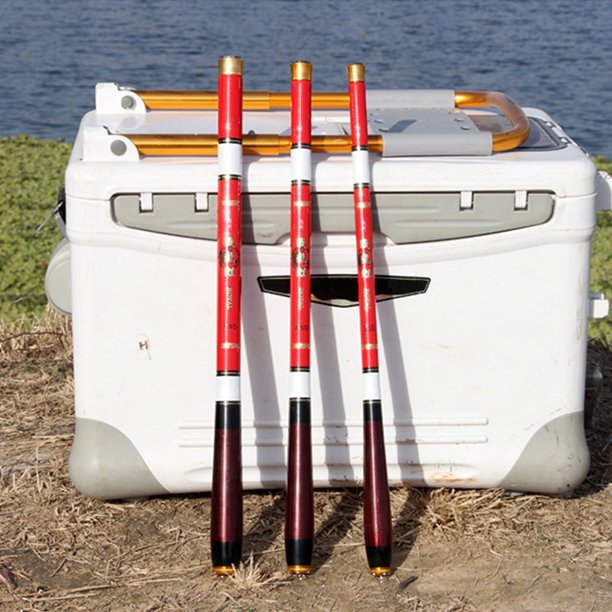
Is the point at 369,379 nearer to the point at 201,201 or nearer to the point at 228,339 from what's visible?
the point at 228,339

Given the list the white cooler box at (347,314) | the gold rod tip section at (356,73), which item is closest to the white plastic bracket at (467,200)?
the white cooler box at (347,314)

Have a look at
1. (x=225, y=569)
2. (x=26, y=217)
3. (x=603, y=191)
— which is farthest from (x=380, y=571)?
(x=26, y=217)

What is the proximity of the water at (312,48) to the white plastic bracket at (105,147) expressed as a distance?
7.80 m

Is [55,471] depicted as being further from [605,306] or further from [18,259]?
[18,259]

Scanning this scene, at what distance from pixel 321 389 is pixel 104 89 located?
39.2 inches

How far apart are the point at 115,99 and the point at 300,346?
3.09ft

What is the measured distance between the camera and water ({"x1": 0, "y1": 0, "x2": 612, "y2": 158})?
12.2 meters

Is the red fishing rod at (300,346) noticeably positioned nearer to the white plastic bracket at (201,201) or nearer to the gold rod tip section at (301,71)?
the gold rod tip section at (301,71)

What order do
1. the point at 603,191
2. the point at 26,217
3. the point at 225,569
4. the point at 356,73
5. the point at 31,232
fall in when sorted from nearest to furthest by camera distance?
the point at 225,569 < the point at 356,73 < the point at 603,191 < the point at 31,232 < the point at 26,217

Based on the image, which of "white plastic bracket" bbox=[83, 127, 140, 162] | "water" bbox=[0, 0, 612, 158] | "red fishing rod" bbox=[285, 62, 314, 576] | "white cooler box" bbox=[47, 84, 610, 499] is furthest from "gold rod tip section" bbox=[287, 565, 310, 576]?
"water" bbox=[0, 0, 612, 158]

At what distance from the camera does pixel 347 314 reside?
291 centimetres

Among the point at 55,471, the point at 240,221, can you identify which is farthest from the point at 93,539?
the point at 240,221

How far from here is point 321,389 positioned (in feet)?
9.68

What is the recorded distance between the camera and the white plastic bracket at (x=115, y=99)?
325 centimetres
